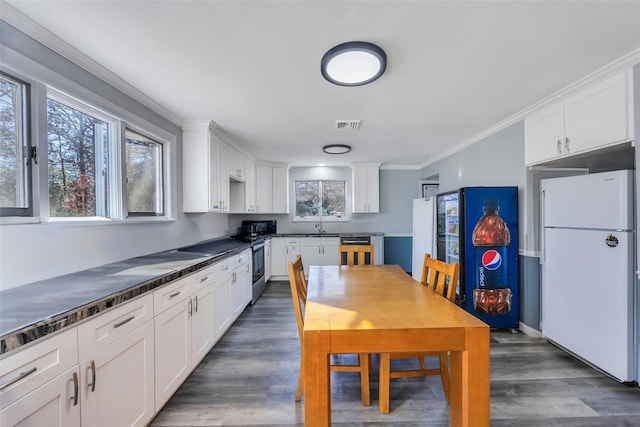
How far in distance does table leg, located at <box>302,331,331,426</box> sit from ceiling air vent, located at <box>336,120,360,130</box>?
2374 millimetres

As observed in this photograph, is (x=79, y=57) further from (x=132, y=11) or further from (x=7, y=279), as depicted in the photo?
(x=7, y=279)

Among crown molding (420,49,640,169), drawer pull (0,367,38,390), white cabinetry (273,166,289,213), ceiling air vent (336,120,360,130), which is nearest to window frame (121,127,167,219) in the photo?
drawer pull (0,367,38,390)

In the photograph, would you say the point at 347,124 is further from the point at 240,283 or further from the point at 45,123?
the point at 45,123

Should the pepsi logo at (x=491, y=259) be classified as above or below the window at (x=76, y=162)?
below

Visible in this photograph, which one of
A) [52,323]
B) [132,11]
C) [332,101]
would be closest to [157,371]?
[52,323]

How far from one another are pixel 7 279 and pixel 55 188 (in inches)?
23.6

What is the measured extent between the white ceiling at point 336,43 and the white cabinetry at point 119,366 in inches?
59.0

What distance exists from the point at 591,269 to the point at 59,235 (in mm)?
3770

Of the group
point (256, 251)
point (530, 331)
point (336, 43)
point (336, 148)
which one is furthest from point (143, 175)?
point (530, 331)

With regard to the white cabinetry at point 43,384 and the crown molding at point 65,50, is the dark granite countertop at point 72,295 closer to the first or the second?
the white cabinetry at point 43,384

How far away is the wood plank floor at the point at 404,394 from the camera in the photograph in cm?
171

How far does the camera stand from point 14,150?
56.3 inches


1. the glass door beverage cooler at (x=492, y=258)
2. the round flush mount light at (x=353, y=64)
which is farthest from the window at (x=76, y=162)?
the glass door beverage cooler at (x=492, y=258)

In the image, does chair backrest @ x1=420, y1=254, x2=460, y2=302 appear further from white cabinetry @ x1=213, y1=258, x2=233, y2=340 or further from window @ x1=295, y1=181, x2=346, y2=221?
window @ x1=295, y1=181, x2=346, y2=221
